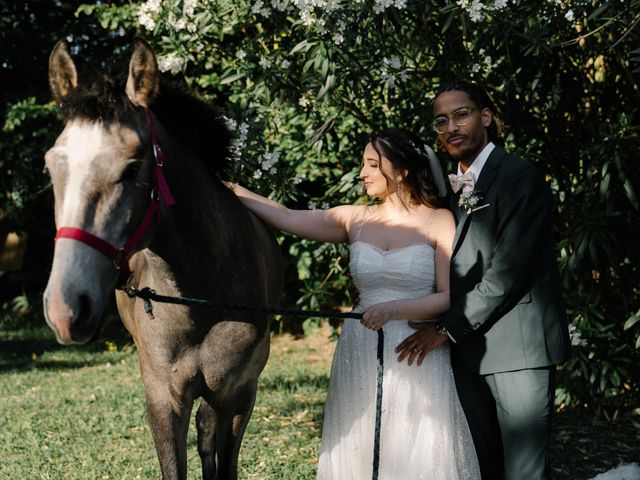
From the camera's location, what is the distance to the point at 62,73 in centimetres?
247

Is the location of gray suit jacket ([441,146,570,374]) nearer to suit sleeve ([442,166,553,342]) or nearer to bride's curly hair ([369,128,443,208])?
suit sleeve ([442,166,553,342])

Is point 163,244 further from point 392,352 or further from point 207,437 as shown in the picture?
point 207,437

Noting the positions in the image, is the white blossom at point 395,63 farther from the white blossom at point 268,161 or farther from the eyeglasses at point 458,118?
the eyeglasses at point 458,118

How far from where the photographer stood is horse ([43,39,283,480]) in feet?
7.09

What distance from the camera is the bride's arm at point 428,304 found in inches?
122

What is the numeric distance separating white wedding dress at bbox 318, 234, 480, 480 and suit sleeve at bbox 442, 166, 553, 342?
0.96ft

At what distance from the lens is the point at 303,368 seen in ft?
28.3

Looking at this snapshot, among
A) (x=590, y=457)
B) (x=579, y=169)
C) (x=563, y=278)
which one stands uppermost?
(x=579, y=169)

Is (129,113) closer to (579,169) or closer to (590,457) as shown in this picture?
(579,169)

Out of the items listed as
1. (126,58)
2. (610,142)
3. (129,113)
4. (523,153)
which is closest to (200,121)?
(126,58)

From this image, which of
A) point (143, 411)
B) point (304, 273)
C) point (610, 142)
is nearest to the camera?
point (610, 142)

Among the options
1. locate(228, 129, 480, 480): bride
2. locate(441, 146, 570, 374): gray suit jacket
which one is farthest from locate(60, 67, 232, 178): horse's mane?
locate(441, 146, 570, 374): gray suit jacket

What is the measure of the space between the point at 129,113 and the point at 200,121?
0.66 metres

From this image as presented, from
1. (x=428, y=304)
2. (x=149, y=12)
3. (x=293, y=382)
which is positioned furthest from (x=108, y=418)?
(x=428, y=304)
